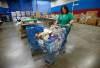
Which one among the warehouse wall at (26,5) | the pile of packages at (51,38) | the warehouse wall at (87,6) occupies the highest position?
the warehouse wall at (26,5)

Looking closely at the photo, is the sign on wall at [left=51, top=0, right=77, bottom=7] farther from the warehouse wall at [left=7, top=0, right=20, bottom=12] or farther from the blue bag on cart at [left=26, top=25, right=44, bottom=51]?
the blue bag on cart at [left=26, top=25, right=44, bottom=51]

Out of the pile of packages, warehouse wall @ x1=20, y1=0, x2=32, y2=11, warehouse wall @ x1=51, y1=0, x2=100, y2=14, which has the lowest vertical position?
the pile of packages

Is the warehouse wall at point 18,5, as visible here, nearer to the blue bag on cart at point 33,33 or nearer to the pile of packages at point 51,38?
the blue bag on cart at point 33,33

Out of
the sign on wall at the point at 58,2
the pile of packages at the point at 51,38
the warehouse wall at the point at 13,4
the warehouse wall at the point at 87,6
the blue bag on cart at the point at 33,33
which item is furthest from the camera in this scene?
the warehouse wall at the point at 13,4

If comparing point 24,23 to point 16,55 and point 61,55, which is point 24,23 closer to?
point 16,55

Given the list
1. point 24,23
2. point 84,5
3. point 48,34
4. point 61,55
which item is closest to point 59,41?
point 48,34

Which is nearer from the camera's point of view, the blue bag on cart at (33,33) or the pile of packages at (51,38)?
the pile of packages at (51,38)

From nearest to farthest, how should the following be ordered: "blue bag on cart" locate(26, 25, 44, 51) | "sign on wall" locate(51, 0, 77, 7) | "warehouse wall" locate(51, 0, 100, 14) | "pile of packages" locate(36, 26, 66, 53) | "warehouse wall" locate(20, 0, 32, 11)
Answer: "pile of packages" locate(36, 26, 66, 53), "blue bag on cart" locate(26, 25, 44, 51), "warehouse wall" locate(51, 0, 100, 14), "sign on wall" locate(51, 0, 77, 7), "warehouse wall" locate(20, 0, 32, 11)

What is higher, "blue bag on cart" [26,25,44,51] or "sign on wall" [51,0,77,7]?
"sign on wall" [51,0,77,7]

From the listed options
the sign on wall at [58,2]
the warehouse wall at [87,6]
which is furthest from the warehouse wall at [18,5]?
the warehouse wall at [87,6]

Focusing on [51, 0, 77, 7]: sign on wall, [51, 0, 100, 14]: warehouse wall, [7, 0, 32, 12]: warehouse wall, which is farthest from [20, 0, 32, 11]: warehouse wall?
[51, 0, 100, 14]: warehouse wall

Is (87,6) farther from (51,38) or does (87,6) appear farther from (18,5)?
(18,5)

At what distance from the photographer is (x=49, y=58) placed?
8.09 feet

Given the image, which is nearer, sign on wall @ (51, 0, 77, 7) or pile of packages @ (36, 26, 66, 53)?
pile of packages @ (36, 26, 66, 53)
